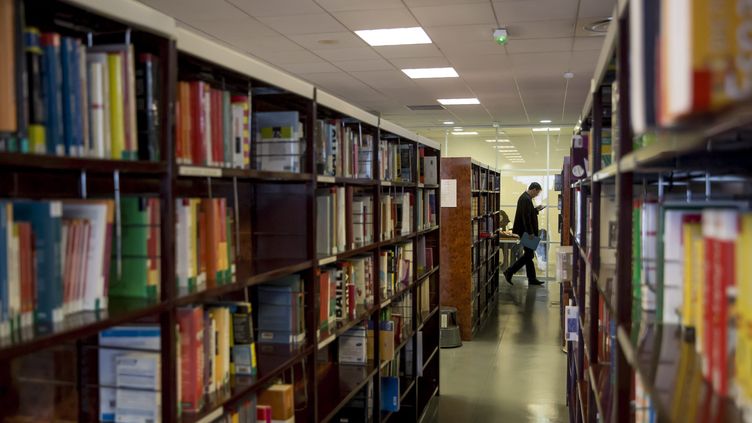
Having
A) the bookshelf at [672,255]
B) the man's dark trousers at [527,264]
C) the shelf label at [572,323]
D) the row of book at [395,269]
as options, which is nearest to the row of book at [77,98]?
the bookshelf at [672,255]

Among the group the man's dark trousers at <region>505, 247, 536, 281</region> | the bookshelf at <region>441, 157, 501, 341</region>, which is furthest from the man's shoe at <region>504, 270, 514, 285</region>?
the bookshelf at <region>441, 157, 501, 341</region>

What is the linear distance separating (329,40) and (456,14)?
137cm

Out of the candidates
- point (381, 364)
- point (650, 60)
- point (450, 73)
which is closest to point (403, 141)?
point (381, 364)

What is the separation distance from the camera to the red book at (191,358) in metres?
1.87

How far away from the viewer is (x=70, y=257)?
1.50 metres

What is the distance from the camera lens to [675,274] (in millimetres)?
1354

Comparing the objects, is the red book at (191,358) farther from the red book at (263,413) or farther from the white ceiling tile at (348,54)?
the white ceiling tile at (348,54)

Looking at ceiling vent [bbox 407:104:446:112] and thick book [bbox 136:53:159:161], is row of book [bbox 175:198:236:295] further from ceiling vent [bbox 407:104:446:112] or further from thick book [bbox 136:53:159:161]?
ceiling vent [bbox 407:104:446:112]

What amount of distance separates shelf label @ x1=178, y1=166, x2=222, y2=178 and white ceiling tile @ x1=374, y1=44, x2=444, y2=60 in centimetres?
446

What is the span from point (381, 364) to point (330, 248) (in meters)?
1.14

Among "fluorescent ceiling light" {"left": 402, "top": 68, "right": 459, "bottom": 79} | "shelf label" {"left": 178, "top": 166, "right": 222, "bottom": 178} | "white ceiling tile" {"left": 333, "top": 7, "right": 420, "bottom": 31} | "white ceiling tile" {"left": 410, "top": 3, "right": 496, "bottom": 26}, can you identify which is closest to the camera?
"shelf label" {"left": 178, "top": 166, "right": 222, "bottom": 178}

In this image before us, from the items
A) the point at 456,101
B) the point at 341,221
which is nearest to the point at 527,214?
the point at 456,101

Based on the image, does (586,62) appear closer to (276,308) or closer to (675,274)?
(276,308)

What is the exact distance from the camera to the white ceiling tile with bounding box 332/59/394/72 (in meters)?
6.88
